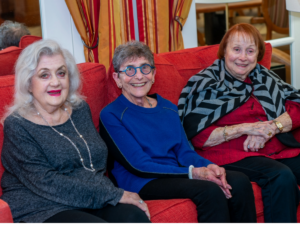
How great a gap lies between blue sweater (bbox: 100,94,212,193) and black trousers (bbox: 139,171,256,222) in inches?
2.2

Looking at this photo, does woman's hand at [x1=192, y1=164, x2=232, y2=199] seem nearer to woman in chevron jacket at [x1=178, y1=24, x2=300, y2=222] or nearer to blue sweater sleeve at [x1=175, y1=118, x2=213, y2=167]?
blue sweater sleeve at [x1=175, y1=118, x2=213, y2=167]

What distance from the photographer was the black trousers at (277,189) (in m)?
1.95

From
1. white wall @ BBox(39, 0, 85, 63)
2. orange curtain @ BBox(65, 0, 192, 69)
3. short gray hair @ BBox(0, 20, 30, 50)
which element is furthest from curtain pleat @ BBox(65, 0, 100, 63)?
short gray hair @ BBox(0, 20, 30, 50)

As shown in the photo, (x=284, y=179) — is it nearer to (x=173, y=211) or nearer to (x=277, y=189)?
(x=277, y=189)

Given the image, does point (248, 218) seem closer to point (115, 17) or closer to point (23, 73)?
point (23, 73)

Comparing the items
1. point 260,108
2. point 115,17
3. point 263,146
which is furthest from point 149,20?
point 263,146

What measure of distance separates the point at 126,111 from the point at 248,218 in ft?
2.67

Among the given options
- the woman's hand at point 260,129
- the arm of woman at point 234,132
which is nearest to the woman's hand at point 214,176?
the arm of woman at point 234,132

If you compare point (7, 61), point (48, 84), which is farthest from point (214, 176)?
point (7, 61)

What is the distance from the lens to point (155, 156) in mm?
1963

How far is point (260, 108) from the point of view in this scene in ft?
7.66

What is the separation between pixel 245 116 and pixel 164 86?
1.73ft

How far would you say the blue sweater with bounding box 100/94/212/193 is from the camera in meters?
1.87

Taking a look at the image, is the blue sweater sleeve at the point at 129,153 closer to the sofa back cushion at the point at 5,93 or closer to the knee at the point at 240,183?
the knee at the point at 240,183
